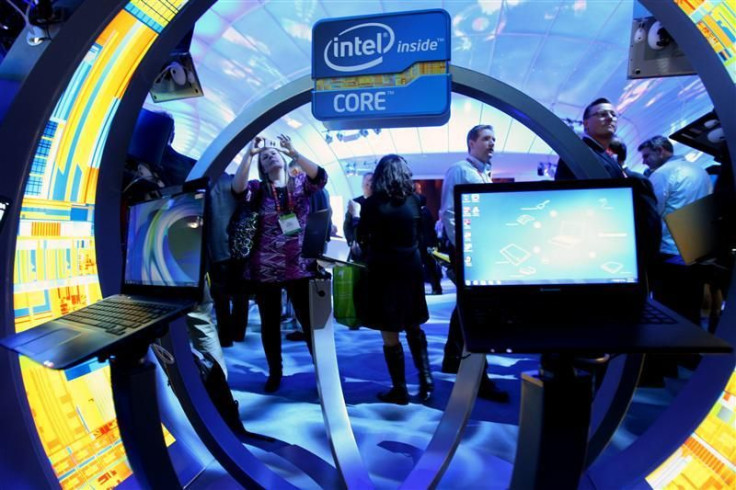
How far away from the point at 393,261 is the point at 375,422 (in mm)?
908

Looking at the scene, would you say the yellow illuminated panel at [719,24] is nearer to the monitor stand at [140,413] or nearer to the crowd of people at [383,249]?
the crowd of people at [383,249]

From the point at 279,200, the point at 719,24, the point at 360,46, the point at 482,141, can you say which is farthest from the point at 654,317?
the point at 279,200

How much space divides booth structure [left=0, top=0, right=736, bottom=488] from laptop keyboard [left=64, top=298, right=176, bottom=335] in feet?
0.69

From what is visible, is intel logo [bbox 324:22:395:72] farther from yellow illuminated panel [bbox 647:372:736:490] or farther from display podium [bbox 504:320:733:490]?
yellow illuminated panel [bbox 647:372:736:490]

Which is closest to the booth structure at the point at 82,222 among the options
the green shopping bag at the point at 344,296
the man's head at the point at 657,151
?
the man's head at the point at 657,151

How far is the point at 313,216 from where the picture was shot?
197cm

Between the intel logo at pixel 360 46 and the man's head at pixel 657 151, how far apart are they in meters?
2.58

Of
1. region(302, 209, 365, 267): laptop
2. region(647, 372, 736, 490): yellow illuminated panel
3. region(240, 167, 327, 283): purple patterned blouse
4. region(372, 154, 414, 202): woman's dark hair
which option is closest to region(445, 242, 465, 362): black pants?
region(372, 154, 414, 202): woman's dark hair

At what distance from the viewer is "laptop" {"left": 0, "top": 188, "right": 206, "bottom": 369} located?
86 cm

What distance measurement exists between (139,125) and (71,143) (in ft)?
2.86

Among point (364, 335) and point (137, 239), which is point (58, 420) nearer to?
point (137, 239)

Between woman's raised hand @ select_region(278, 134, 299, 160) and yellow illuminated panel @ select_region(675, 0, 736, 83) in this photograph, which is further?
woman's raised hand @ select_region(278, 134, 299, 160)

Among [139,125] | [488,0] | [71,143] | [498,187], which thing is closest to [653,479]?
[498,187]

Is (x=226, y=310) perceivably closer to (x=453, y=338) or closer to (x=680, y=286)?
(x=453, y=338)
